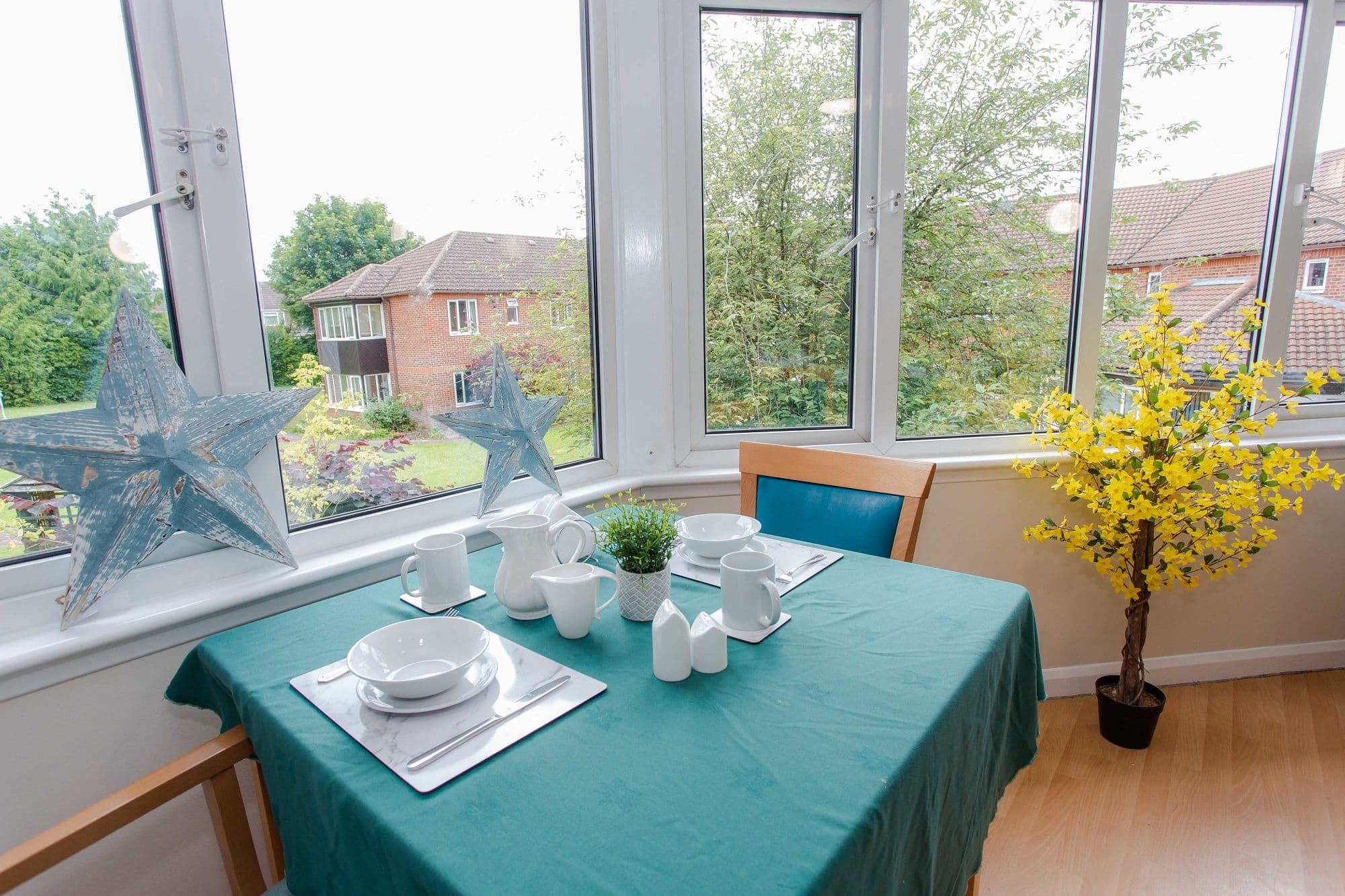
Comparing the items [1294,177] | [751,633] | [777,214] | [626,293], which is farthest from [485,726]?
[1294,177]

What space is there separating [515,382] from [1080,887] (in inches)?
67.0

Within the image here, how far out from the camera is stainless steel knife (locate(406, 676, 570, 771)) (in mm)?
755

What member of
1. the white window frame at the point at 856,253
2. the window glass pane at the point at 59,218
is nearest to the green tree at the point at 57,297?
the window glass pane at the point at 59,218

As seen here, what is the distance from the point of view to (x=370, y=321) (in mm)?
1517

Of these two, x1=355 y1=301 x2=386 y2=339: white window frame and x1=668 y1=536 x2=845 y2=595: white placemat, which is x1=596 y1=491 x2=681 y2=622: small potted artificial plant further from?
x1=355 y1=301 x2=386 y2=339: white window frame

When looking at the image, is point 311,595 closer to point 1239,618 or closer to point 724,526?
point 724,526

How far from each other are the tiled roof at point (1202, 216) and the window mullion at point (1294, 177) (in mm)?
40

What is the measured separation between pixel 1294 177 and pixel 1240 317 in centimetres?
43

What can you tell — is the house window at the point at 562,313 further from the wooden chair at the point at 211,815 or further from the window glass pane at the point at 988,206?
the wooden chair at the point at 211,815

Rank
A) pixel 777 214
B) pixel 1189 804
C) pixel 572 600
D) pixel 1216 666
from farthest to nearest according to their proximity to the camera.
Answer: pixel 1216 666 → pixel 777 214 → pixel 1189 804 → pixel 572 600

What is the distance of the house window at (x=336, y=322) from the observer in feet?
4.71

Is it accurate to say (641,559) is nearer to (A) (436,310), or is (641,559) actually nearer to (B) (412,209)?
(A) (436,310)

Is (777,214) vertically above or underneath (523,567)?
above

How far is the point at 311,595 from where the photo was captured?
4.31ft
